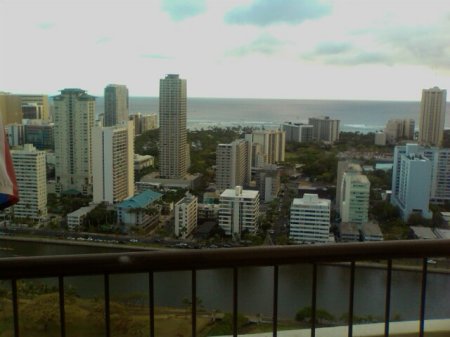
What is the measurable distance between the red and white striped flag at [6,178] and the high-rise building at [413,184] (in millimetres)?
3351

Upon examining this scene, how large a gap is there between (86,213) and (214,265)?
333cm

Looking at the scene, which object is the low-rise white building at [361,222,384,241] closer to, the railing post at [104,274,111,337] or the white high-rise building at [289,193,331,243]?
the white high-rise building at [289,193,331,243]

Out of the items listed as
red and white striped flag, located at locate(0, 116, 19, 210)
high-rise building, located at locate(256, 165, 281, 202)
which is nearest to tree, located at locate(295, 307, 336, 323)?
red and white striped flag, located at locate(0, 116, 19, 210)

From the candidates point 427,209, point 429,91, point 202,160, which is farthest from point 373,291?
point 202,160

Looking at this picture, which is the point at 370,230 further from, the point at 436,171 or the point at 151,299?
the point at 151,299

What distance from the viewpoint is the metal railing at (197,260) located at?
876 millimetres

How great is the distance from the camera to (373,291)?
5.64 ft


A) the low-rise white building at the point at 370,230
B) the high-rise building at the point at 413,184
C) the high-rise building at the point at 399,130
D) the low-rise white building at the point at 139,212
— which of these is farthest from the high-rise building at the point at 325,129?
the low-rise white building at the point at 370,230

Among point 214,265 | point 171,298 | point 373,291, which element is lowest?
point 373,291

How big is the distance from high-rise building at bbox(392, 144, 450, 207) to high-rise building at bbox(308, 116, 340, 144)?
2177 mm

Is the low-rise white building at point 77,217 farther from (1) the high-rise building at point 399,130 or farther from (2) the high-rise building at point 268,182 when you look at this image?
(1) the high-rise building at point 399,130

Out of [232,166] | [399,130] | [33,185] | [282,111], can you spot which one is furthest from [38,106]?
[282,111]

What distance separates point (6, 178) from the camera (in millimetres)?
799

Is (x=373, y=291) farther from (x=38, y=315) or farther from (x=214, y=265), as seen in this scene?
(x=38, y=315)
